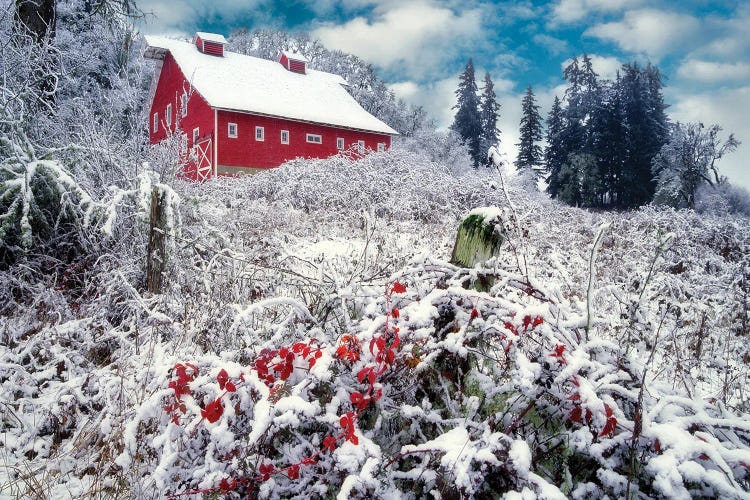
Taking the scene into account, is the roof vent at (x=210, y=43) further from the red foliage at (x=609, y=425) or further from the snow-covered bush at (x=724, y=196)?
the red foliage at (x=609, y=425)

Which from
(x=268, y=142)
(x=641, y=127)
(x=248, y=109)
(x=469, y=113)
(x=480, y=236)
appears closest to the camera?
(x=480, y=236)

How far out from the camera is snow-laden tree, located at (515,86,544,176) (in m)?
49.0

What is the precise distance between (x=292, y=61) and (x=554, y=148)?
27488mm

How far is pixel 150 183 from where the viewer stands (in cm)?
520

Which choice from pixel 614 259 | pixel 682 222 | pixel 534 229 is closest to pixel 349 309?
pixel 614 259

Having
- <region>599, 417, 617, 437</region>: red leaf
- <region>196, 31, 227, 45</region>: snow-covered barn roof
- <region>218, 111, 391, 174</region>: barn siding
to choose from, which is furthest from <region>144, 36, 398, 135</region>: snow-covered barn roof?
<region>599, 417, 617, 437</region>: red leaf

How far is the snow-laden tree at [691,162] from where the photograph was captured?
31938mm

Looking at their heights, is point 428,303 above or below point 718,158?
below

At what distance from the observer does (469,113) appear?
51.6 meters

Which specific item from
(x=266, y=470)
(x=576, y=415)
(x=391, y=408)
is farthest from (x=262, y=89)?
(x=576, y=415)

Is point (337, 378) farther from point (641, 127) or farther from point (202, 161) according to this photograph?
point (641, 127)

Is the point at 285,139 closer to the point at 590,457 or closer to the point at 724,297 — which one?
the point at 724,297

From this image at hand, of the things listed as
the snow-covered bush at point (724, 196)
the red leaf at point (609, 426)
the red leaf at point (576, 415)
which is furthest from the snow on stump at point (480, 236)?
the snow-covered bush at point (724, 196)

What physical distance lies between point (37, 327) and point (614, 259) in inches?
362
